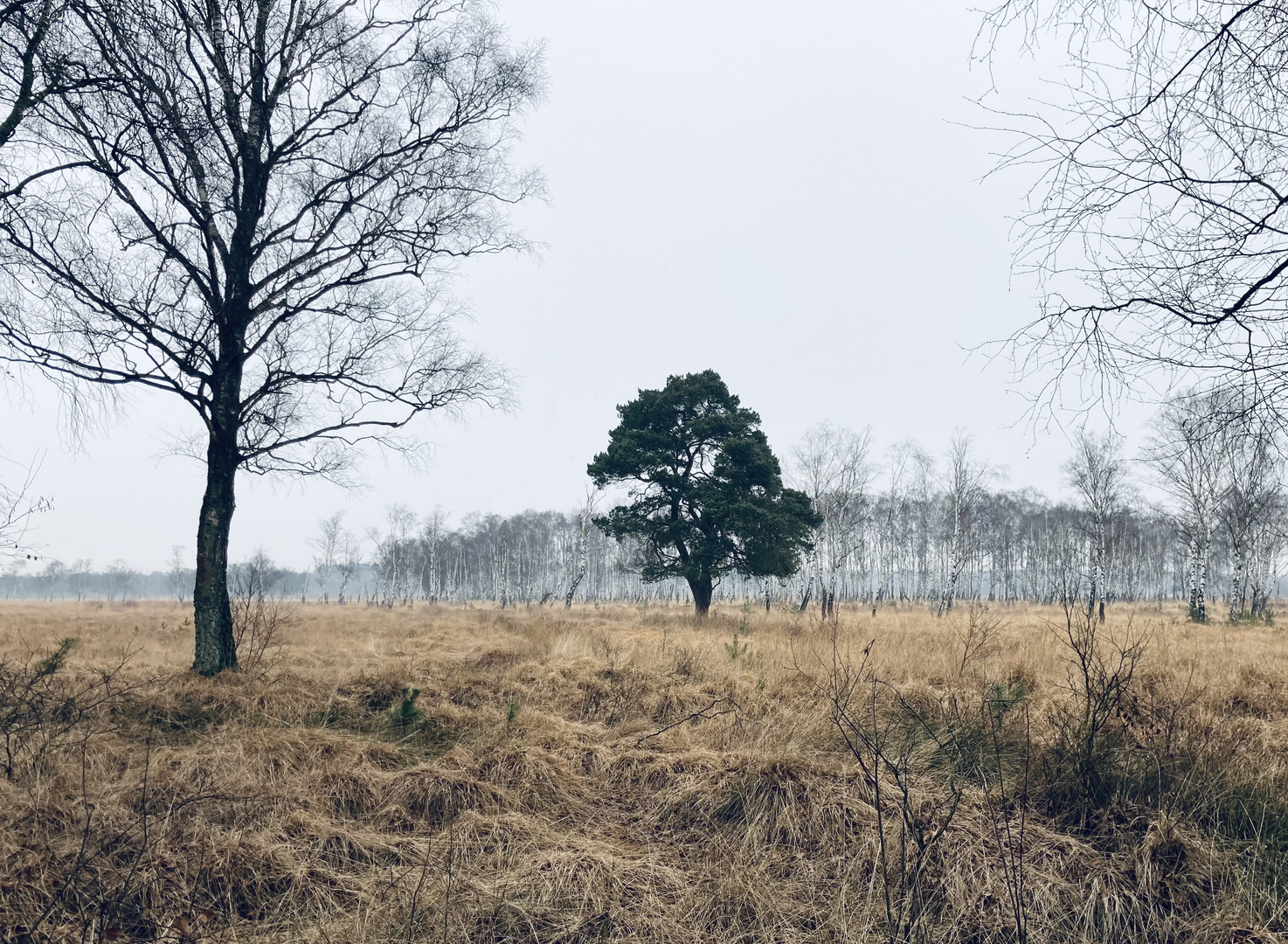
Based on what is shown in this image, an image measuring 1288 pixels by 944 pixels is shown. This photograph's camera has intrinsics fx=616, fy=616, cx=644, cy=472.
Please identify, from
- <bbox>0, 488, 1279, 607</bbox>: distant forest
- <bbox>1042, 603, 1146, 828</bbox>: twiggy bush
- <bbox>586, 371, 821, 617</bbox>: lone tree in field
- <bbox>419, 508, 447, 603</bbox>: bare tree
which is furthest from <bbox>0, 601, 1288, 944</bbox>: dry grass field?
<bbox>419, 508, 447, 603</bbox>: bare tree

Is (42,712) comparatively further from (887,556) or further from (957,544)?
(887,556)

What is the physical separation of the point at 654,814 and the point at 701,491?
14939mm

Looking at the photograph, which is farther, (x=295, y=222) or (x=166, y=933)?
(x=295, y=222)

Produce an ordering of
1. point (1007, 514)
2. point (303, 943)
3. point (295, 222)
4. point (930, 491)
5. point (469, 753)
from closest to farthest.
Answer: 1. point (303, 943)
2. point (469, 753)
3. point (295, 222)
4. point (930, 491)
5. point (1007, 514)

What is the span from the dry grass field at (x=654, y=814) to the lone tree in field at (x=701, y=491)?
471 inches

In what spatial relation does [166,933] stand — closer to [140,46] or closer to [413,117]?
[140,46]

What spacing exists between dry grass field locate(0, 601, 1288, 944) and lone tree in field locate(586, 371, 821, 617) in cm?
1196

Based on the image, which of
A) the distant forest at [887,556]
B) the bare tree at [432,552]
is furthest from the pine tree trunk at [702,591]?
the bare tree at [432,552]

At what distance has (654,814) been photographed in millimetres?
3777

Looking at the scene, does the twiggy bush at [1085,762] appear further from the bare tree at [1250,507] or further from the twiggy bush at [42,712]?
the twiggy bush at [42,712]

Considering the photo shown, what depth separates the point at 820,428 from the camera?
31.1 m

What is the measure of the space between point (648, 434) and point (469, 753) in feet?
49.8

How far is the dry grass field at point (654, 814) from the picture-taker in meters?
2.60

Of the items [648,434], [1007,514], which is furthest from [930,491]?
[648,434]
